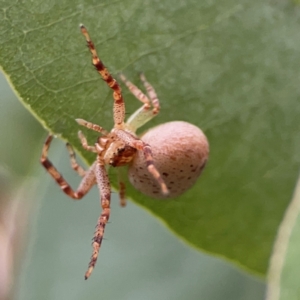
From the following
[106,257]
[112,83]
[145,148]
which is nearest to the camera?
[112,83]

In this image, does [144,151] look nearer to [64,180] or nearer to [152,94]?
[152,94]

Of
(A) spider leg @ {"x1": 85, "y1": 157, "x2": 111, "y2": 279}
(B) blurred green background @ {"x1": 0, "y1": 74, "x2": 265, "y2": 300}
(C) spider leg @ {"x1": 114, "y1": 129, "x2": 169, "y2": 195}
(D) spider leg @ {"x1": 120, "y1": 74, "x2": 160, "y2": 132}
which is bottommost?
(B) blurred green background @ {"x1": 0, "y1": 74, "x2": 265, "y2": 300}

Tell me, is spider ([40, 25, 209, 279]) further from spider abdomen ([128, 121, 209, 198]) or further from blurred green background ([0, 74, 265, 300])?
blurred green background ([0, 74, 265, 300])

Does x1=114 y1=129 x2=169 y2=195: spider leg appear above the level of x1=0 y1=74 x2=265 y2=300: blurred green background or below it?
above

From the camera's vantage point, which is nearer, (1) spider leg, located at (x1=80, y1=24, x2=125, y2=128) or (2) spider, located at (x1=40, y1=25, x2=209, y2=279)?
(1) spider leg, located at (x1=80, y1=24, x2=125, y2=128)

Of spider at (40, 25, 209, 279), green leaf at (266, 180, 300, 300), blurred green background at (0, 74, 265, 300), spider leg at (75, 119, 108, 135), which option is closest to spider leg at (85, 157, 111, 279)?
spider at (40, 25, 209, 279)

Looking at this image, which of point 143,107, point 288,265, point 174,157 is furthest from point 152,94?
point 288,265

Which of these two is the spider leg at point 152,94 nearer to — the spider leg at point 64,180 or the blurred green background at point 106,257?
the spider leg at point 64,180
